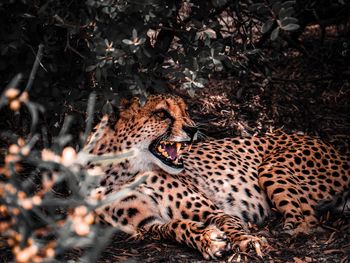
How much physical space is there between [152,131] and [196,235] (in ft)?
3.34

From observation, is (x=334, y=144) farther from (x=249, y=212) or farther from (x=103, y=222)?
(x=103, y=222)

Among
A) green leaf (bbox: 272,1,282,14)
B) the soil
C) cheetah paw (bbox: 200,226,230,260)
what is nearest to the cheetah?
cheetah paw (bbox: 200,226,230,260)

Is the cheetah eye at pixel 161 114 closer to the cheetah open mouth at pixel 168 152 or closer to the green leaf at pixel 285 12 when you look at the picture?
the cheetah open mouth at pixel 168 152

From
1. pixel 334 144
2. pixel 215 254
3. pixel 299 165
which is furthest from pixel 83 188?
pixel 334 144

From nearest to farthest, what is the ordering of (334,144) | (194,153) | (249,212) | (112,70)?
(112,70) < (249,212) < (194,153) < (334,144)

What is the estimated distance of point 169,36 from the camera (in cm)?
609

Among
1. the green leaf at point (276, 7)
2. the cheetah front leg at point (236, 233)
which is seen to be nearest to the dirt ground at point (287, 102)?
the cheetah front leg at point (236, 233)

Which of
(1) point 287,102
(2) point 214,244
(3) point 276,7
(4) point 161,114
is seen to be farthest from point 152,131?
(1) point 287,102

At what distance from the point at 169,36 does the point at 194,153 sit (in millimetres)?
1067

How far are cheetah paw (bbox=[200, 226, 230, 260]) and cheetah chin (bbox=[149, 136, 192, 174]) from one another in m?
0.86

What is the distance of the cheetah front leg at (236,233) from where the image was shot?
493 cm

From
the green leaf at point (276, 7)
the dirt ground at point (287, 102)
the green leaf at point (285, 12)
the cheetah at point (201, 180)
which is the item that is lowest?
the cheetah at point (201, 180)

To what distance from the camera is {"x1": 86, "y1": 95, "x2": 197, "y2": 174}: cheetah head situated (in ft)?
18.4

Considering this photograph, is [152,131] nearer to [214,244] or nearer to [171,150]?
[171,150]
